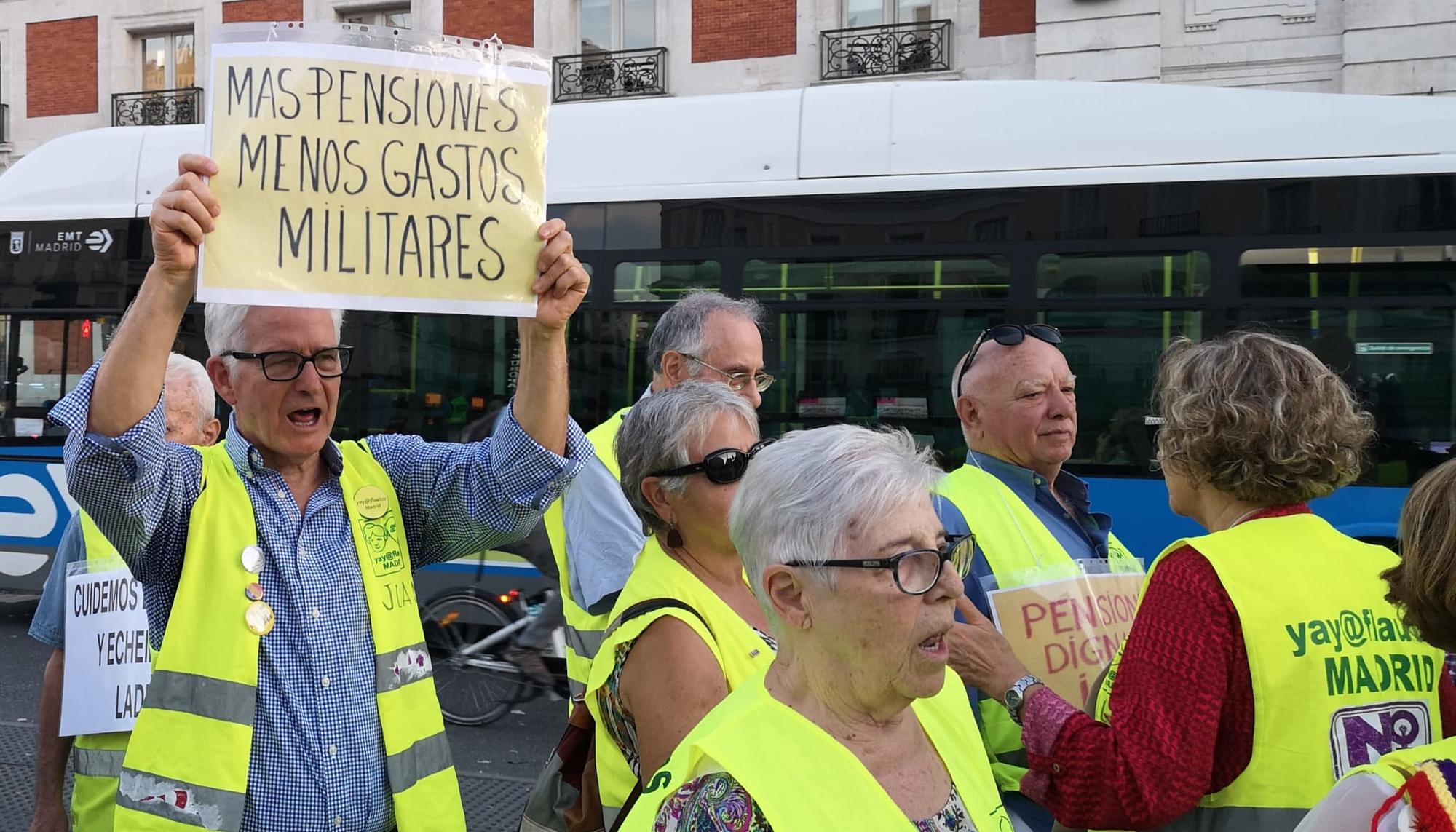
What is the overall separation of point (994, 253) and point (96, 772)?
5.41 m

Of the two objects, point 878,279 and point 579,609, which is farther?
point 878,279

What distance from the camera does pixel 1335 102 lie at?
261 inches

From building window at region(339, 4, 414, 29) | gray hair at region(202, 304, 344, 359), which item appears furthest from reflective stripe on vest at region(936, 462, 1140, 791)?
building window at region(339, 4, 414, 29)

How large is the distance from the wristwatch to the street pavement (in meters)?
3.40

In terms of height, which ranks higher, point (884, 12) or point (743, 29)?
point (884, 12)

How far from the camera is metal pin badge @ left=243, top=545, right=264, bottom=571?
A: 2061mm

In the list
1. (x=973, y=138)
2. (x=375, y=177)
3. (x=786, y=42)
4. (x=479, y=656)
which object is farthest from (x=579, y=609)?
(x=786, y=42)

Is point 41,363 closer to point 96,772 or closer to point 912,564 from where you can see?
point 96,772

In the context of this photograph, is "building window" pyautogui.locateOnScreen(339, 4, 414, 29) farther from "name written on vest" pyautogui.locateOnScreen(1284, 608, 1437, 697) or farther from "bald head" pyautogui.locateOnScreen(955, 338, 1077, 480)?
"name written on vest" pyautogui.locateOnScreen(1284, 608, 1437, 697)

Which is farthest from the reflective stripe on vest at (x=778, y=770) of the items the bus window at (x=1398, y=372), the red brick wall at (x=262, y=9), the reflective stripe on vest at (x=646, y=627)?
the red brick wall at (x=262, y=9)

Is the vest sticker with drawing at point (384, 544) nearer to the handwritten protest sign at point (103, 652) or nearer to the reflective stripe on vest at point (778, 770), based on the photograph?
the reflective stripe on vest at point (778, 770)

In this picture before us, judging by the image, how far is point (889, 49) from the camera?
16.8 meters

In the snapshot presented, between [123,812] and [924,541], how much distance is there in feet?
4.50

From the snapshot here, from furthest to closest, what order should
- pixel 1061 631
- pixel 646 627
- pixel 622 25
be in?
pixel 622 25
pixel 1061 631
pixel 646 627
